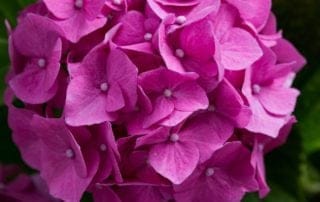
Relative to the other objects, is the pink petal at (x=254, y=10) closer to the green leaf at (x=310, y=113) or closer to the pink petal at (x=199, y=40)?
the pink petal at (x=199, y=40)

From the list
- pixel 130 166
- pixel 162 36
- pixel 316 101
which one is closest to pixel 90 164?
pixel 130 166

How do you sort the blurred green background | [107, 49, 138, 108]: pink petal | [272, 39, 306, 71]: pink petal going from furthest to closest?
the blurred green background
[272, 39, 306, 71]: pink petal
[107, 49, 138, 108]: pink petal

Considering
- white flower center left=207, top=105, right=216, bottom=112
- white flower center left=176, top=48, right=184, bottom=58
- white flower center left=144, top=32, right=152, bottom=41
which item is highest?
white flower center left=144, top=32, right=152, bottom=41

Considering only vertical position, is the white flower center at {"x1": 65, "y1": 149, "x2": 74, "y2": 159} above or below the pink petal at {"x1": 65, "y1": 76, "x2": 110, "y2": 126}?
below

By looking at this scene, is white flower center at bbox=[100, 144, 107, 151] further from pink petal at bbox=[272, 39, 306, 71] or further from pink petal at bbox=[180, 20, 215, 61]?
pink petal at bbox=[272, 39, 306, 71]

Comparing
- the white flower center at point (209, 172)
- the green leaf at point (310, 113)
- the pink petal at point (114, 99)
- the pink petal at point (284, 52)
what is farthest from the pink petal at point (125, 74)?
the green leaf at point (310, 113)

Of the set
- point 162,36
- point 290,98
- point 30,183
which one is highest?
point 162,36

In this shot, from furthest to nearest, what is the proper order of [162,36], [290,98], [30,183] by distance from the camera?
[30,183], [290,98], [162,36]

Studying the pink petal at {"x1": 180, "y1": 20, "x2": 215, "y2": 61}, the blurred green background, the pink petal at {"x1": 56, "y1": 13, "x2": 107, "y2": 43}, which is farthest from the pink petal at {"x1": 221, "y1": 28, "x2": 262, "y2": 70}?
the blurred green background

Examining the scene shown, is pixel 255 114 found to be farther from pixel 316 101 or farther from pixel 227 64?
pixel 316 101
